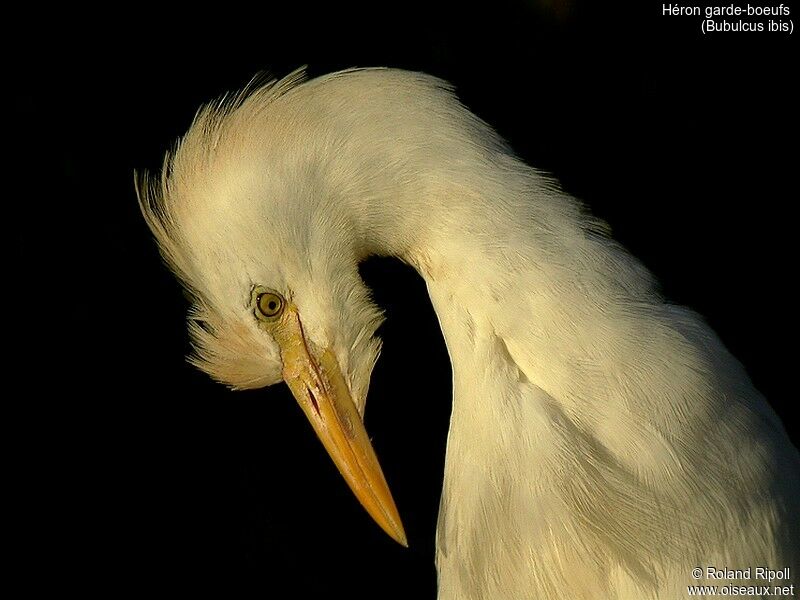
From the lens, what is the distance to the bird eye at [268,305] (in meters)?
1.06

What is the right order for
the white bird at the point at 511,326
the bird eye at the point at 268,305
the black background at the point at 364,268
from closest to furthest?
1. the white bird at the point at 511,326
2. the bird eye at the point at 268,305
3. the black background at the point at 364,268

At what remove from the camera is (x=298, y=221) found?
100 cm

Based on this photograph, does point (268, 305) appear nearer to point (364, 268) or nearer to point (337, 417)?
point (337, 417)

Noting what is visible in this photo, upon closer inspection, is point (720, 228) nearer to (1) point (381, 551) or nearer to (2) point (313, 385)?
(1) point (381, 551)

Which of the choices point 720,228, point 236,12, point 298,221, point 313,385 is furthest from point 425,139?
point 720,228

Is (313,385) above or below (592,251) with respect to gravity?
below

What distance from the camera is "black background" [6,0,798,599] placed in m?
1.69

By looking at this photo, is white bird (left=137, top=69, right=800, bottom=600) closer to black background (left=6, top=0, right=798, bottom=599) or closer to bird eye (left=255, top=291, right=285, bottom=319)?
bird eye (left=255, top=291, right=285, bottom=319)

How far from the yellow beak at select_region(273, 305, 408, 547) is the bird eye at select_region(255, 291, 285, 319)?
0.02 meters

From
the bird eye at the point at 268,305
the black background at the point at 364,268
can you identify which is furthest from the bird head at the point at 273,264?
the black background at the point at 364,268

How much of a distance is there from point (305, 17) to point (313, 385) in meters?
0.99

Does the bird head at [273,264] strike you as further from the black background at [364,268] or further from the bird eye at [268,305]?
the black background at [364,268]

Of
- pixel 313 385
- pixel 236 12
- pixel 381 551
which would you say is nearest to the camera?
pixel 313 385

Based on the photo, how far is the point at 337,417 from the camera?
3.59 feet
